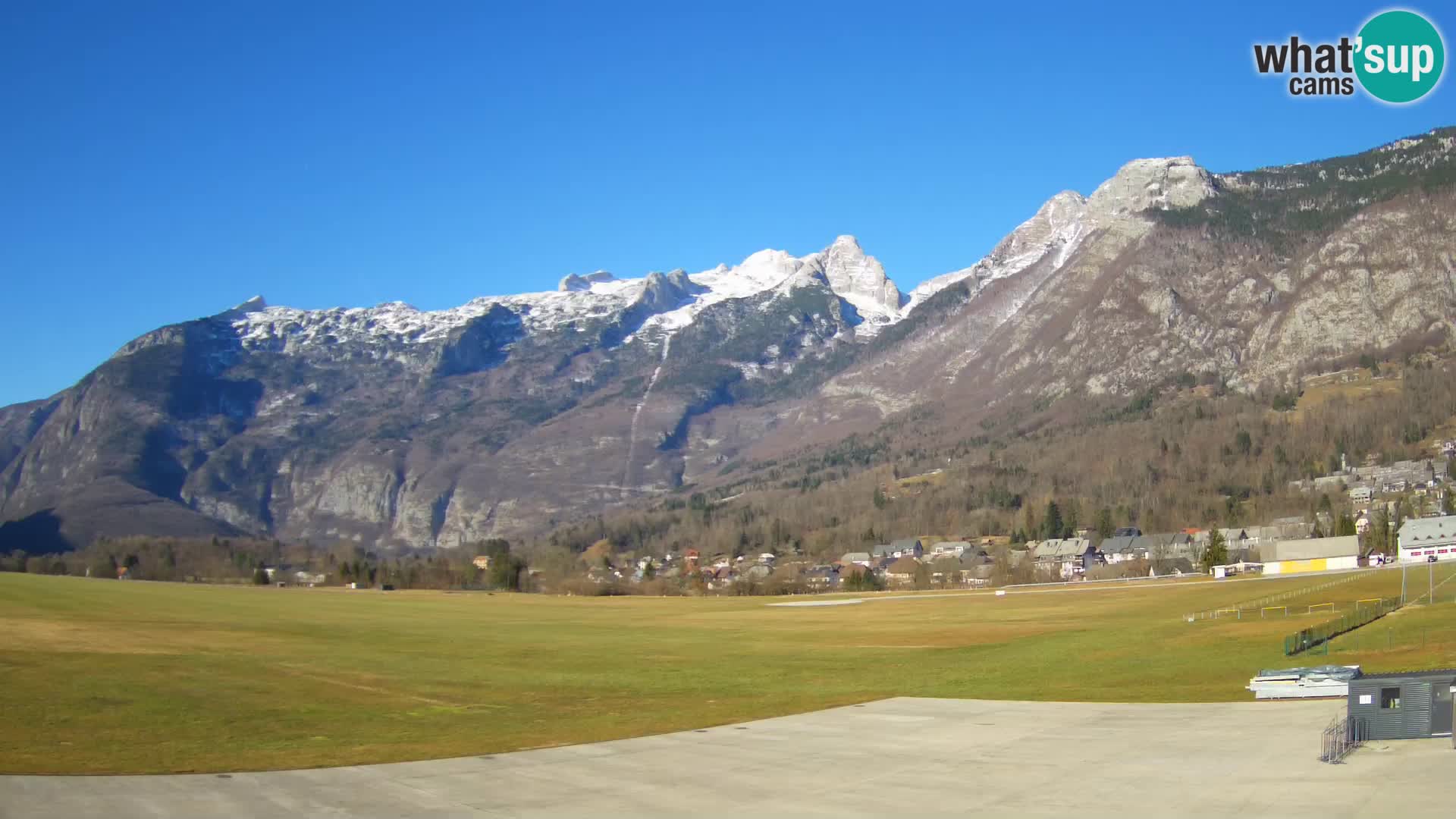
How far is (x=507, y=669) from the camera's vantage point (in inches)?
2344

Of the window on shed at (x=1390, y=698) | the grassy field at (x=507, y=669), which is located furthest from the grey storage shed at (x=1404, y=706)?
the grassy field at (x=507, y=669)

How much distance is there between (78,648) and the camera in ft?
191

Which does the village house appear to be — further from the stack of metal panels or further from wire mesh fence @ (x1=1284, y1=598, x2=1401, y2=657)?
the stack of metal panels

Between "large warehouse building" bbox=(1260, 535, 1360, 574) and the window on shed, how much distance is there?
113m

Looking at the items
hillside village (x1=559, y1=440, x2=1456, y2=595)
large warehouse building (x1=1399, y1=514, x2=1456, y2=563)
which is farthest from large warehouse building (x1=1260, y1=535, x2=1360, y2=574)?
large warehouse building (x1=1399, y1=514, x2=1456, y2=563)

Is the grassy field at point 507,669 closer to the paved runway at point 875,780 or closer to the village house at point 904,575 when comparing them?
the paved runway at point 875,780

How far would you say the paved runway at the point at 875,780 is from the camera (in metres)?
26.5

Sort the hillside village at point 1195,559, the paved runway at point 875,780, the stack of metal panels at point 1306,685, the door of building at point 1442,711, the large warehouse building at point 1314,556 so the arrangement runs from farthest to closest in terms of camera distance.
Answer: the hillside village at point 1195,559, the large warehouse building at point 1314,556, the stack of metal panels at point 1306,685, the door of building at point 1442,711, the paved runway at point 875,780

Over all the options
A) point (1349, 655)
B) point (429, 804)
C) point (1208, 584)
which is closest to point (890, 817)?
point (429, 804)

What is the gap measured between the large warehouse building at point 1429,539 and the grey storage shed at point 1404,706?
4528 cm

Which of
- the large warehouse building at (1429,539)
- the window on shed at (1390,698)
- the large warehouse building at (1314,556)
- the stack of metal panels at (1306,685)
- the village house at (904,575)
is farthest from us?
the village house at (904,575)

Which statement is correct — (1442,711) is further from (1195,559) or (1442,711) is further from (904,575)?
(904,575)

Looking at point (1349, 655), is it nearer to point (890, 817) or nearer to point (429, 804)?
point (890, 817)

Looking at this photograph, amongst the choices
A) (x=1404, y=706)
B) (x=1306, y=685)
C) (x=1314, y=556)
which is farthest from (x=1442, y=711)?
(x=1314, y=556)
